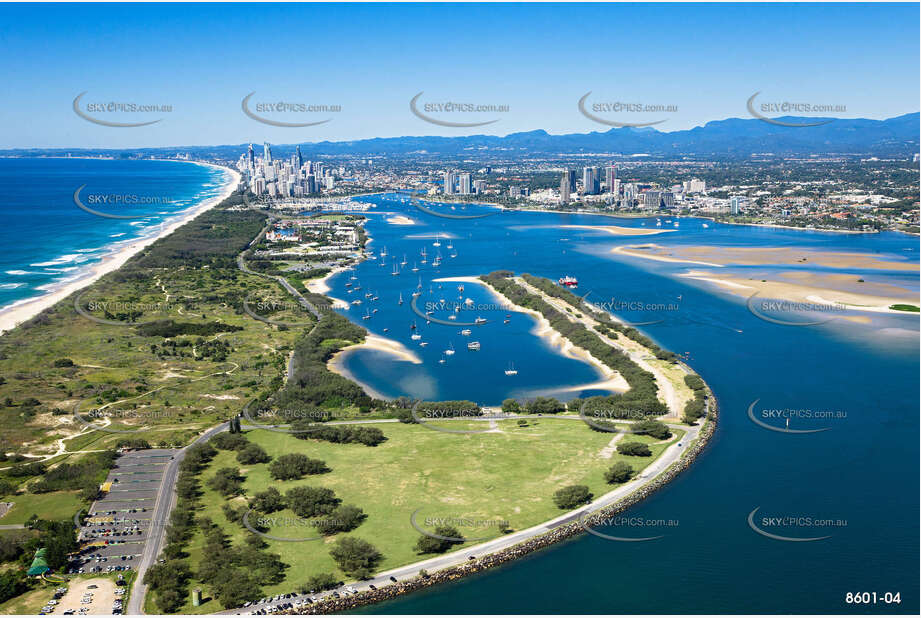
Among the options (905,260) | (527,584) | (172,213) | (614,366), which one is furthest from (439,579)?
(172,213)

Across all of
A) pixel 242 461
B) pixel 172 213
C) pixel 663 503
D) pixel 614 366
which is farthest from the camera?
pixel 172 213

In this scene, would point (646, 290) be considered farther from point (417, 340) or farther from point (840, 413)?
point (840, 413)

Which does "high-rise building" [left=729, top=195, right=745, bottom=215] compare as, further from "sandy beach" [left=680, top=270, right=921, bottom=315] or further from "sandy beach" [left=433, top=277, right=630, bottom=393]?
"sandy beach" [left=433, top=277, right=630, bottom=393]

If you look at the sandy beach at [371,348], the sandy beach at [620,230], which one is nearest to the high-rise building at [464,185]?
the sandy beach at [620,230]

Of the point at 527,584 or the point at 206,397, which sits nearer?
the point at 527,584

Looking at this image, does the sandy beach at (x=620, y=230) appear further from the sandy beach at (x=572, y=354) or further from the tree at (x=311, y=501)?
the tree at (x=311, y=501)

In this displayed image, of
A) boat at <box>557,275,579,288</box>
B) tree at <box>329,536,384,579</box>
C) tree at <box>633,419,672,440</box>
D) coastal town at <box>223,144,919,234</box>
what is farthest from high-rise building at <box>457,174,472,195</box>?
tree at <box>329,536,384,579</box>

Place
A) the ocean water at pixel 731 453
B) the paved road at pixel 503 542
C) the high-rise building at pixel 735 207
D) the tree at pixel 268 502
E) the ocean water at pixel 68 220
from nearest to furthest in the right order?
the paved road at pixel 503 542 → the ocean water at pixel 731 453 → the tree at pixel 268 502 → the ocean water at pixel 68 220 → the high-rise building at pixel 735 207
